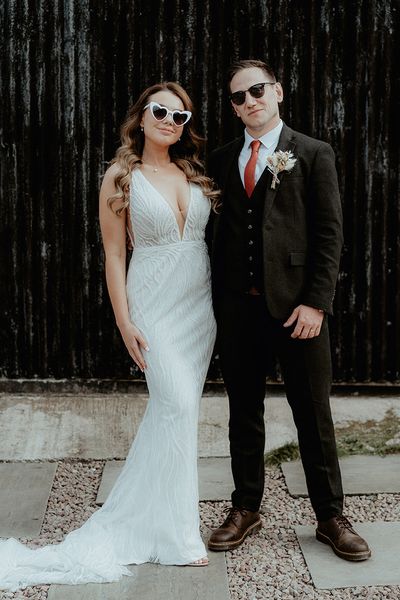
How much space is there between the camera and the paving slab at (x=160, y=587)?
3.38m

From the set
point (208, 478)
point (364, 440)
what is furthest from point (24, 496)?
point (364, 440)

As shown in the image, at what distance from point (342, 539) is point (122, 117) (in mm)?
2942

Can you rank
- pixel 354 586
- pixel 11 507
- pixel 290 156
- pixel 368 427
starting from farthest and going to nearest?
pixel 368 427 → pixel 11 507 → pixel 290 156 → pixel 354 586

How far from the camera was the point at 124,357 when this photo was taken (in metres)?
5.48

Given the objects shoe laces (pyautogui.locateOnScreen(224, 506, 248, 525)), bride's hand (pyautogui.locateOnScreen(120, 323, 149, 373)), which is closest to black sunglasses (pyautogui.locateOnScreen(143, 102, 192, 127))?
bride's hand (pyautogui.locateOnScreen(120, 323, 149, 373))

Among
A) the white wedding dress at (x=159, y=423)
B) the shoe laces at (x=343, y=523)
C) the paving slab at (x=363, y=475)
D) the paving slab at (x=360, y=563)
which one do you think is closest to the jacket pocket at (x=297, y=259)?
the white wedding dress at (x=159, y=423)

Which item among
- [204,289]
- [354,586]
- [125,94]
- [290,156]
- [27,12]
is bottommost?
[354,586]

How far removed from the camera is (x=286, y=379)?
12.5ft

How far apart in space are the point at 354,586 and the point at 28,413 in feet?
8.43

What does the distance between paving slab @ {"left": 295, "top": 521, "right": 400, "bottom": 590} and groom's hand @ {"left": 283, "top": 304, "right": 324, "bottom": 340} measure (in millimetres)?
966

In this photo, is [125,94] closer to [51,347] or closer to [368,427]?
[51,347]

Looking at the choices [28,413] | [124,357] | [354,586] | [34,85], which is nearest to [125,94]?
[34,85]

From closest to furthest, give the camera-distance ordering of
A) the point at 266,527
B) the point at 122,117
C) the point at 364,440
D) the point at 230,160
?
the point at 230,160
the point at 266,527
the point at 364,440
the point at 122,117

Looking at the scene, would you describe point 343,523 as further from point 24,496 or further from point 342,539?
point 24,496
